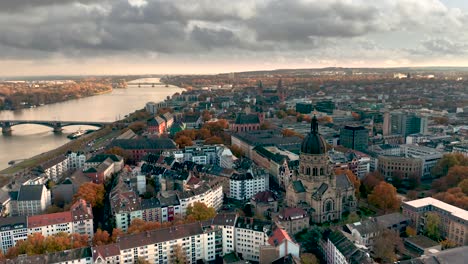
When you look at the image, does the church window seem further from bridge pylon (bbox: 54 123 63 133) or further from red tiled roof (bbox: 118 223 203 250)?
bridge pylon (bbox: 54 123 63 133)

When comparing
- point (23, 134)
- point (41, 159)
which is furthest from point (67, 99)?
point (41, 159)

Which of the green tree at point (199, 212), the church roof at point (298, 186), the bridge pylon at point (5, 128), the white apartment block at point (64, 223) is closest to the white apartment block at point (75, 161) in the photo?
the white apartment block at point (64, 223)

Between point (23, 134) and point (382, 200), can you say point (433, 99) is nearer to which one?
point (382, 200)

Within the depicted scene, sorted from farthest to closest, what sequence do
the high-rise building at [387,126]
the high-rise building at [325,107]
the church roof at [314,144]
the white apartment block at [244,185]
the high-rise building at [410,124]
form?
the high-rise building at [325,107], the high-rise building at [387,126], the high-rise building at [410,124], the white apartment block at [244,185], the church roof at [314,144]

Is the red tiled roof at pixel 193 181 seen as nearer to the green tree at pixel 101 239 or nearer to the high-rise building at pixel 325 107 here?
the green tree at pixel 101 239

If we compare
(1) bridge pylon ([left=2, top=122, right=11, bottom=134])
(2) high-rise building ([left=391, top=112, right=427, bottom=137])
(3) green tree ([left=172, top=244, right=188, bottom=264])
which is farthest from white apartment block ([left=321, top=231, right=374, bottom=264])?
(1) bridge pylon ([left=2, top=122, right=11, bottom=134])

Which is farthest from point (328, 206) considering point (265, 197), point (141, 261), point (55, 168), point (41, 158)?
point (41, 158)

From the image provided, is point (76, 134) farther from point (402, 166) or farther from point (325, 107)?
point (402, 166)
